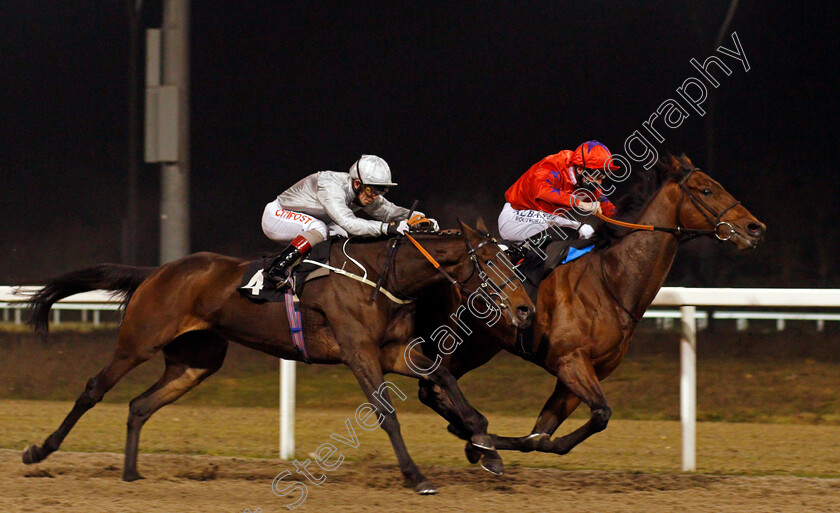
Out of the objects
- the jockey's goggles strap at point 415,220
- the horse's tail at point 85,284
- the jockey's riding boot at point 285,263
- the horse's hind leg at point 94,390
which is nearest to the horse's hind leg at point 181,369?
the horse's hind leg at point 94,390

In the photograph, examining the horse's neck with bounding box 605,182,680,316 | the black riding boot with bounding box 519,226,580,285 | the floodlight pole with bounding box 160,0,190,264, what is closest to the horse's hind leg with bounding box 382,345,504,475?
the black riding boot with bounding box 519,226,580,285

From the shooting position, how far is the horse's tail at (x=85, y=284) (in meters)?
5.54

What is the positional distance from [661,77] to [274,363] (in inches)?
283

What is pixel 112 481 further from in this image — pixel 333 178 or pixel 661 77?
pixel 661 77

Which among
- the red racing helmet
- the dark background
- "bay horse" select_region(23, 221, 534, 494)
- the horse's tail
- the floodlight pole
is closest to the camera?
"bay horse" select_region(23, 221, 534, 494)

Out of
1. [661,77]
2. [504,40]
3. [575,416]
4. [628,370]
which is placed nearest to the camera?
[575,416]

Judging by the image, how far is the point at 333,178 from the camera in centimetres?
510

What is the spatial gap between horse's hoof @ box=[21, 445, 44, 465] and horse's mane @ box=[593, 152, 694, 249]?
3.32 meters

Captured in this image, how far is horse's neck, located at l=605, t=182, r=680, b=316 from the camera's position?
16.5 feet

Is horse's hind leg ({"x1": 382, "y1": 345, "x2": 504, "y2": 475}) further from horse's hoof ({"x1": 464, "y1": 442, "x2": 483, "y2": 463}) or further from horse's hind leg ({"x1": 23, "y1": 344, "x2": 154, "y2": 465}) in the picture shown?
horse's hind leg ({"x1": 23, "y1": 344, "x2": 154, "y2": 465})

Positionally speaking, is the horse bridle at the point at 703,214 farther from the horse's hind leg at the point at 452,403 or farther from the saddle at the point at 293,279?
the saddle at the point at 293,279

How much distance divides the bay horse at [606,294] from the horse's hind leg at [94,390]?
64.4 inches

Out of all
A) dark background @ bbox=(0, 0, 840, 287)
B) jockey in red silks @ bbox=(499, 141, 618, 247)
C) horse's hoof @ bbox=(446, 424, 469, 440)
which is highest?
dark background @ bbox=(0, 0, 840, 287)

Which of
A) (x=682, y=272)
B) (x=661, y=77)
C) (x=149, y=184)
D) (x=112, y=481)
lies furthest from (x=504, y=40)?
(x=112, y=481)
